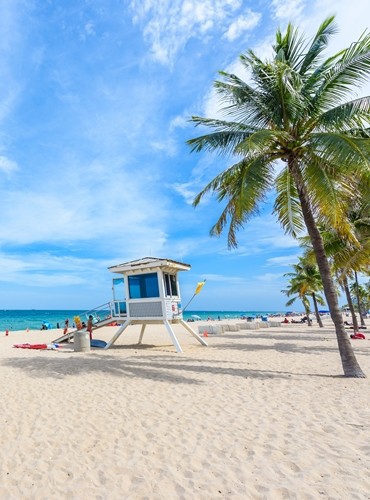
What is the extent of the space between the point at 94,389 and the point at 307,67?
1218cm

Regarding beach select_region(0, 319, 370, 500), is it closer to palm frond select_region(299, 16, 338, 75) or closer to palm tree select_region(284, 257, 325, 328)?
palm frond select_region(299, 16, 338, 75)

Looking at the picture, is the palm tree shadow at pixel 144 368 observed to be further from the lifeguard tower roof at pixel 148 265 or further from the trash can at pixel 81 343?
the lifeguard tower roof at pixel 148 265

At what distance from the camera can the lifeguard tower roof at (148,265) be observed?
15.8 meters

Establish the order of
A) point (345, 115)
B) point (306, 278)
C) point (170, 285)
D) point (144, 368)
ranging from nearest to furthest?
point (345, 115), point (144, 368), point (170, 285), point (306, 278)

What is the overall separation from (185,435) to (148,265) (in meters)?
10.8

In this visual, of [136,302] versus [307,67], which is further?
[136,302]

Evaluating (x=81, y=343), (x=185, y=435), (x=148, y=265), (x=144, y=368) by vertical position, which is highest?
(x=148, y=265)

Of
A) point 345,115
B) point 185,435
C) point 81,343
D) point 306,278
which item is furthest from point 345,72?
point 306,278

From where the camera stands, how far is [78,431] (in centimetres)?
600

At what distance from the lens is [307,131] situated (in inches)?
407

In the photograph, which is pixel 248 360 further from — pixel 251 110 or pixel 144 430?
pixel 251 110

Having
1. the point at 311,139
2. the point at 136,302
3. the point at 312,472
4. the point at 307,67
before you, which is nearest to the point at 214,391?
the point at 312,472

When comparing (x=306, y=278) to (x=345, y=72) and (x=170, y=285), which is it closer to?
(x=170, y=285)

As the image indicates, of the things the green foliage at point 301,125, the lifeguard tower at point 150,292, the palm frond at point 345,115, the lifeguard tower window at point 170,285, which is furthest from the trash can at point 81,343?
the palm frond at point 345,115
